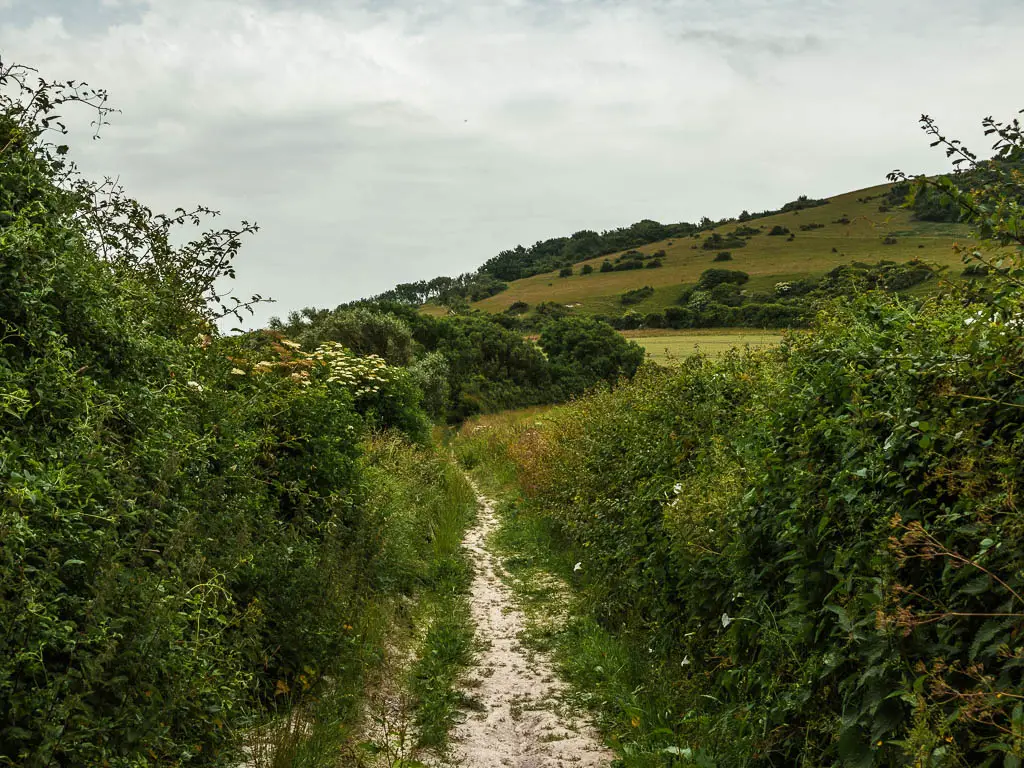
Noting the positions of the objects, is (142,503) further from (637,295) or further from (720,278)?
(637,295)

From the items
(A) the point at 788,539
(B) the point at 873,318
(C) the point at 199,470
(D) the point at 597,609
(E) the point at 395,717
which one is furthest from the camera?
(D) the point at 597,609

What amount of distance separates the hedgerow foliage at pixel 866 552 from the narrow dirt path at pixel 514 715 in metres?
0.48

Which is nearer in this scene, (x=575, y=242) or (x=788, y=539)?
(x=788, y=539)

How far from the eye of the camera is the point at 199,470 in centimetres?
515

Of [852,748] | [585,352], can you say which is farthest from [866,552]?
[585,352]

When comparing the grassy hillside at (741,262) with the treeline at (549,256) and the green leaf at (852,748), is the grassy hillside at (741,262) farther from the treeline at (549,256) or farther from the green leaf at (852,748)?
the green leaf at (852,748)

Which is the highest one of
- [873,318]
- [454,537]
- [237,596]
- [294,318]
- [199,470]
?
[294,318]

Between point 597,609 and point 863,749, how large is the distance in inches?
205

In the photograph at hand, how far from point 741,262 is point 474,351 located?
111ft

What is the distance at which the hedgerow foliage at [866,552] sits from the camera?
2848mm

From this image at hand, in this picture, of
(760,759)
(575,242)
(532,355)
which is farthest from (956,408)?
(575,242)

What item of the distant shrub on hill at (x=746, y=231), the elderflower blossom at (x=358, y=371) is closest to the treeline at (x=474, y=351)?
the elderflower blossom at (x=358, y=371)

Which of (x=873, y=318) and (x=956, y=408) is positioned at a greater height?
(x=873, y=318)

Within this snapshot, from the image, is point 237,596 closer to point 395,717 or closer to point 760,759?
point 395,717
